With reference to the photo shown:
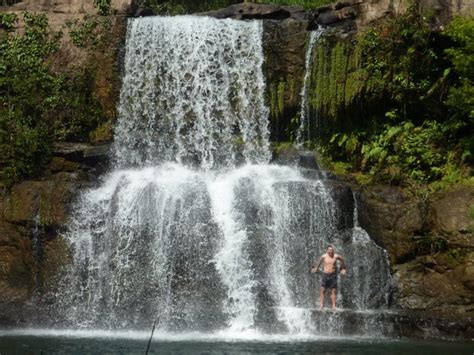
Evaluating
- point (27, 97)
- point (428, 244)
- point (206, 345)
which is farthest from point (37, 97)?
point (428, 244)

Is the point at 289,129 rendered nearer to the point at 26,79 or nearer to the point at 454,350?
the point at 26,79

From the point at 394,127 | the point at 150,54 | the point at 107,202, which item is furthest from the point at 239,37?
the point at 107,202

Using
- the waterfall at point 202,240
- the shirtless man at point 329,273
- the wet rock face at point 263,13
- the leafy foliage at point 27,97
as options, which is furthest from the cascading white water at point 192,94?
the shirtless man at point 329,273

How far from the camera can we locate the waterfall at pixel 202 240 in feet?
51.4

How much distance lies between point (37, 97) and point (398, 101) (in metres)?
10.6

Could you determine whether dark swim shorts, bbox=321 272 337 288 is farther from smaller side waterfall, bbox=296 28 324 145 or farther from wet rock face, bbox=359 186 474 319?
smaller side waterfall, bbox=296 28 324 145

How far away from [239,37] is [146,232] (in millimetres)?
7961

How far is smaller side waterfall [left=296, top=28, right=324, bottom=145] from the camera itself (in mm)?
21438

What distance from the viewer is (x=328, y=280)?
15.4 metres

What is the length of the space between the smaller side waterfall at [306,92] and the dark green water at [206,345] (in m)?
8.90

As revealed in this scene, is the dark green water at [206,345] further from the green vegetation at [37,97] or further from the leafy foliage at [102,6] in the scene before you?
the leafy foliage at [102,6]

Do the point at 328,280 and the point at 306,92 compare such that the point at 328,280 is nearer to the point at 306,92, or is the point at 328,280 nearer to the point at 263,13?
the point at 306,92

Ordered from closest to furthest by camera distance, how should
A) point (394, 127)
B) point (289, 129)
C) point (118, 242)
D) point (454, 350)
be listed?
point (454, 350), point (118, 242), point (394, 127), point (289, 129)

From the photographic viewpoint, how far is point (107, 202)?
17.7 meters
